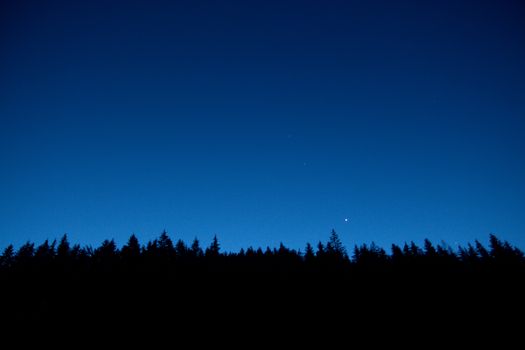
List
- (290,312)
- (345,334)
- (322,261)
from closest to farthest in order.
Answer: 1. (345,334)
2. (290,312)
3. (322,261)

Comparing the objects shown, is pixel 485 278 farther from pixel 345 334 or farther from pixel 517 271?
pixel 345 334

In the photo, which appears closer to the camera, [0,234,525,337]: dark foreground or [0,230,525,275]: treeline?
[0,234,525,337]: dark foreground

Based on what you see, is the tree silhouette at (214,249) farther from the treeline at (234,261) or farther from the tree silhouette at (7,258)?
the tree silhouette at (7,258)

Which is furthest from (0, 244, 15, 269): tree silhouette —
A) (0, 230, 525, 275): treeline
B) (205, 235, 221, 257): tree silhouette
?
(205, 235, 221, 257): tree silhouette

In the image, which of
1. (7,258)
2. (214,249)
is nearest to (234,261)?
(214,249)

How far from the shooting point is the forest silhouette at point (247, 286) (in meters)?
56.2

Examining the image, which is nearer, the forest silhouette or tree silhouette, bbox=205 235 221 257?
the forest silhouette

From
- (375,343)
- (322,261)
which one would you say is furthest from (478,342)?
(322,261)

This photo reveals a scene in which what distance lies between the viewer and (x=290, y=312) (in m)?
58.4

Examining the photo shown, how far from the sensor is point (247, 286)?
6800 centimetres

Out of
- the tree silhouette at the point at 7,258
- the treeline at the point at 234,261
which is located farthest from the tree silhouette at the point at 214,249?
the tree silhouette at the point at 7,258

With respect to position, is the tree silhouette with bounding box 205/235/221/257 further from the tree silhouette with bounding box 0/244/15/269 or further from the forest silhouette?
the tree silhouette with bounding box 0/244/15/269

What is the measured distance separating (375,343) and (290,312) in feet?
51.4

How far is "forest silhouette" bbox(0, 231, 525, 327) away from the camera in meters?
56.2
